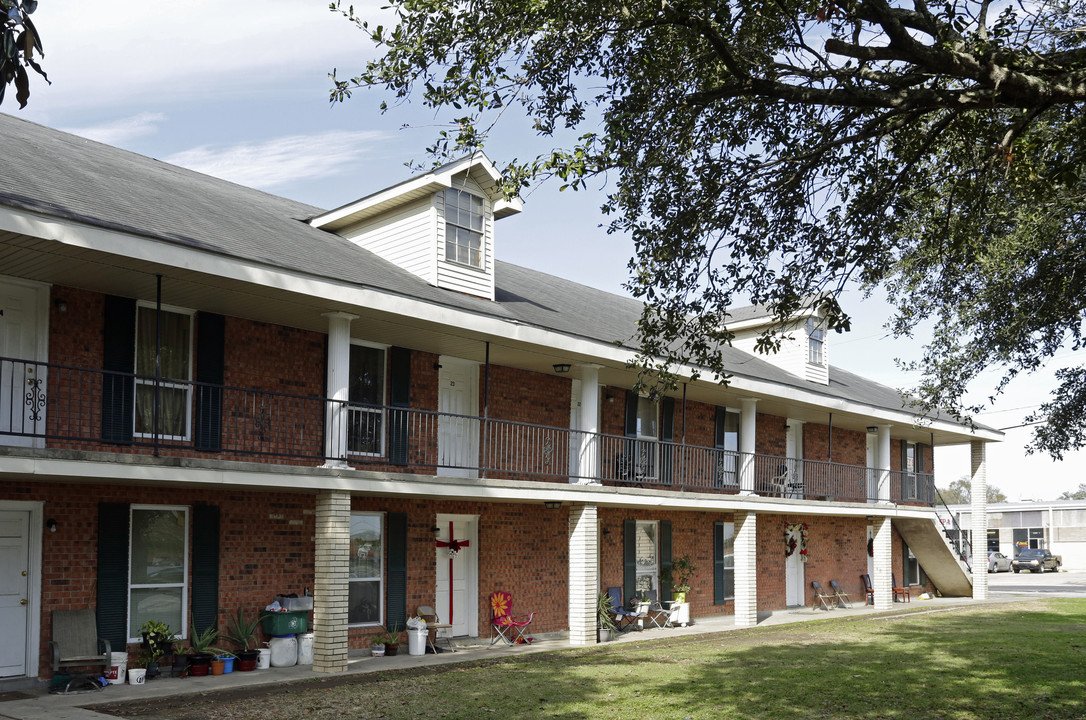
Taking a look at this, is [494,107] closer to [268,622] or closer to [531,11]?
[531,11]

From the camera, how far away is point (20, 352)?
1247 cm

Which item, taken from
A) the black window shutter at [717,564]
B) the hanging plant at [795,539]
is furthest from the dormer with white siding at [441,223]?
the hanging plant at [795,539]

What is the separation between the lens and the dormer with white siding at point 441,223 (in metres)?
17.1

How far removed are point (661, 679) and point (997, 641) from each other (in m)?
7.96

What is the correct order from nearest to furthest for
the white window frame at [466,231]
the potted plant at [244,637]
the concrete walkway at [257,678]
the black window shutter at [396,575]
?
the concrete walkway at [257,678], the potted plant at [244,637], the black window shutter at [396,575], the white window frame at [466,231]

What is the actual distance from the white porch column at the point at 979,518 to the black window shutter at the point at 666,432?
13.4m

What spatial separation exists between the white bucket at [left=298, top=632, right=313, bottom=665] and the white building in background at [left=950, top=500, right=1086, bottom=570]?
51.9m

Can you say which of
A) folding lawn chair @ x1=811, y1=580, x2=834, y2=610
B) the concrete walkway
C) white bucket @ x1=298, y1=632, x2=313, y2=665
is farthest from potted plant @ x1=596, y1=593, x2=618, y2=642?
folding lawn chair @ x1=811, y1=580, x2=834, y2=610

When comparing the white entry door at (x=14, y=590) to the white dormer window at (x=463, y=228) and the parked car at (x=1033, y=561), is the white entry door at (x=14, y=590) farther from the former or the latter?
the parked car at (x=1033, y=561)

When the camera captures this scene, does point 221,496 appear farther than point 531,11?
Yes

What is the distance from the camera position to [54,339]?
41.8 feet

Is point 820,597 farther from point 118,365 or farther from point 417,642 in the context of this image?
point 118,365

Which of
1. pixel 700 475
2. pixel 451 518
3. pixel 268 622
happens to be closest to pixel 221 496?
pixel 268 622

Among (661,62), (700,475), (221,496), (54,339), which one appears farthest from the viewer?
(700,475)
